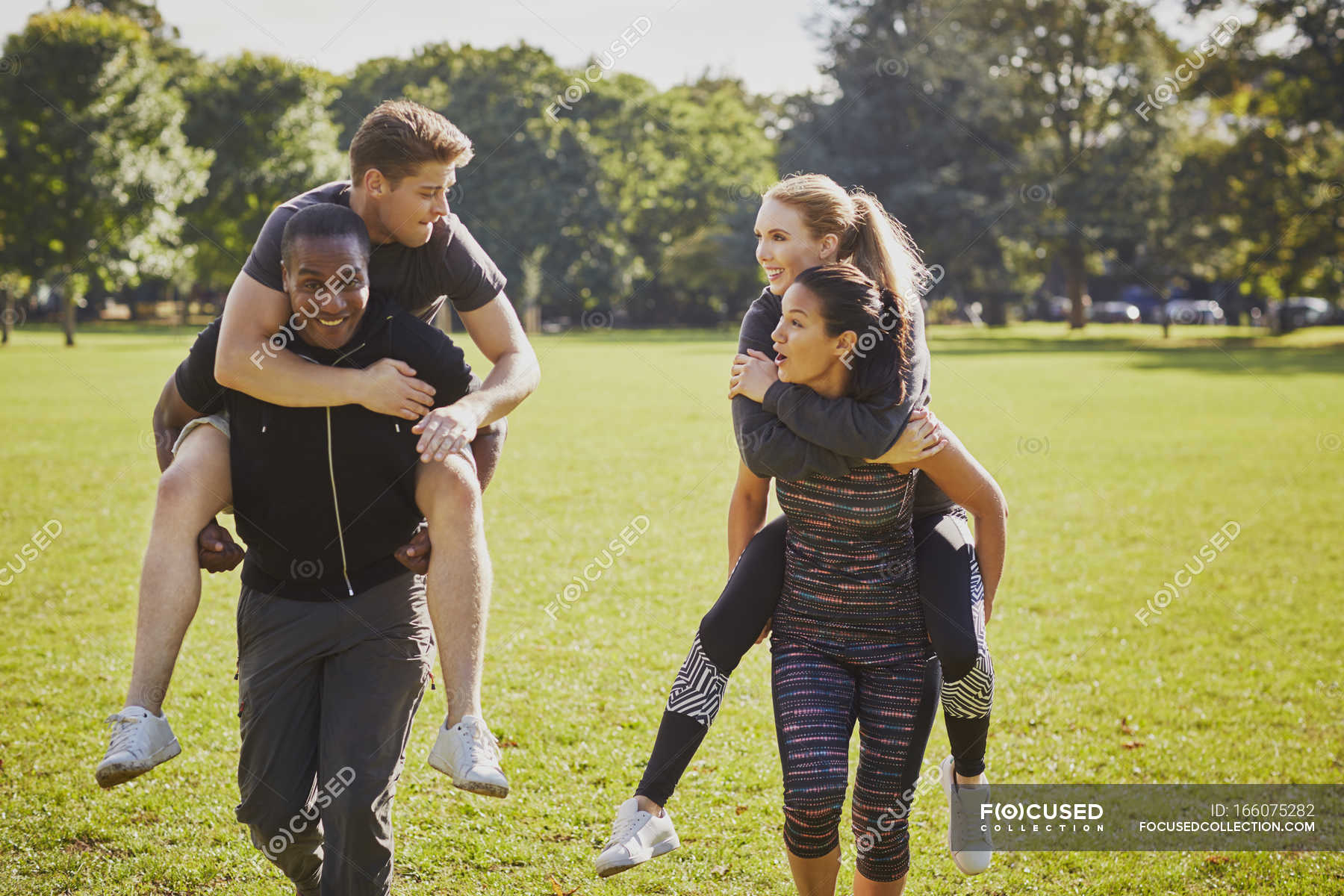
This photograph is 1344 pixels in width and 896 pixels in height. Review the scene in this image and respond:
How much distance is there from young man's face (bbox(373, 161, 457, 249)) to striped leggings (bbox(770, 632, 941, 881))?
5.45 feet

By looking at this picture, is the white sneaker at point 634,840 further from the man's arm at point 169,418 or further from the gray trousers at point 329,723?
the man's arm at point 169,418

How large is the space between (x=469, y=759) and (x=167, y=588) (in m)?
1.01

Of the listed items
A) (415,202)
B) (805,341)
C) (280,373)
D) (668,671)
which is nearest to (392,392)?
(280,373)

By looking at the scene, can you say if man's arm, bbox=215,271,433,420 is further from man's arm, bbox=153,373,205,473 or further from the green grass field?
the green grass field

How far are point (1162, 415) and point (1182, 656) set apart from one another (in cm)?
1503

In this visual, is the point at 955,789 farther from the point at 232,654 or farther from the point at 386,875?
the point at 232,654

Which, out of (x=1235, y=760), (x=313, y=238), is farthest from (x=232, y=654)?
(x=1235, y=760)

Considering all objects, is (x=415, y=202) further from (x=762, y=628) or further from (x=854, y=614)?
(x=854, y=614)

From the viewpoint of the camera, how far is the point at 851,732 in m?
3.17

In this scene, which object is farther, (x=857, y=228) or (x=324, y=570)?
(x=857, y=228)

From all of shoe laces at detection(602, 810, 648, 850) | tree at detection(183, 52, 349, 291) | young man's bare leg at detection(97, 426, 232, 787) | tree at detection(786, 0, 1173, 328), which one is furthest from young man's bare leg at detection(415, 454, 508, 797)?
tree at detection(183, 52, 349, 291)

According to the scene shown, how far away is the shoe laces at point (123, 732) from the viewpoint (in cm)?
310

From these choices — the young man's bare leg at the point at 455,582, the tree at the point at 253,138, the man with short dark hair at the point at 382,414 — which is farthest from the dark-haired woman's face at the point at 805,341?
the tree at the point at 253,138

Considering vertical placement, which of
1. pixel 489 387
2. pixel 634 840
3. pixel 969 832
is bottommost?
pixel 969 832
